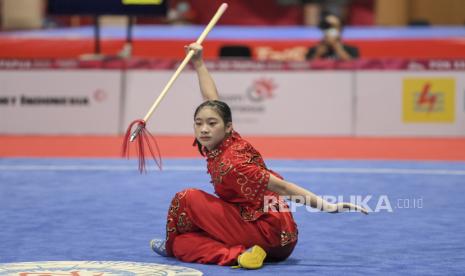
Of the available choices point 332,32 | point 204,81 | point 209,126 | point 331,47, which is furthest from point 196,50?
point 331,47

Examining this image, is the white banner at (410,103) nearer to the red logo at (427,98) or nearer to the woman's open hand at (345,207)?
the red logo at (427,98)

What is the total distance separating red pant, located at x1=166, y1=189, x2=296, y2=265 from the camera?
6.32m

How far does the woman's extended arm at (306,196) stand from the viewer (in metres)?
5.91

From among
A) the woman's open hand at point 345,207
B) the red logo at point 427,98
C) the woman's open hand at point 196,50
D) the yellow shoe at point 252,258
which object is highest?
the woman's open hand at point 196,50

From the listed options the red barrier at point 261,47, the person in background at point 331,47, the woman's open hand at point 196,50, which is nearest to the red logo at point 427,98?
the person in background at point 331,47

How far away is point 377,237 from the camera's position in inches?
290

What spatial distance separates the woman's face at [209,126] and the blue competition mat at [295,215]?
76 cm

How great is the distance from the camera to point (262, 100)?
1384cm

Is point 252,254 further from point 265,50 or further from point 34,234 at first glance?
point 265,50

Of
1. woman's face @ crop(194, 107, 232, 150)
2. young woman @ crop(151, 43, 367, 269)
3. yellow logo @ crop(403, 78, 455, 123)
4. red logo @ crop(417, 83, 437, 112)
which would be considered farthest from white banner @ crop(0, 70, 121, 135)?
woman's face @ crop(194, 107, 232, 150)

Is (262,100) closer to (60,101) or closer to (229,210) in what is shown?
(60,101)

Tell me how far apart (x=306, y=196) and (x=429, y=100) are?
803 cm

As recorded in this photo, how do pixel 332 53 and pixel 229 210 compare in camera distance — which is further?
pixel 332 53

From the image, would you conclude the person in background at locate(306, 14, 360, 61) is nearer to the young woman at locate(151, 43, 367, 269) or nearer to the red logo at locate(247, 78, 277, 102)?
the red logo at locate(247, 78, 277, 102)
